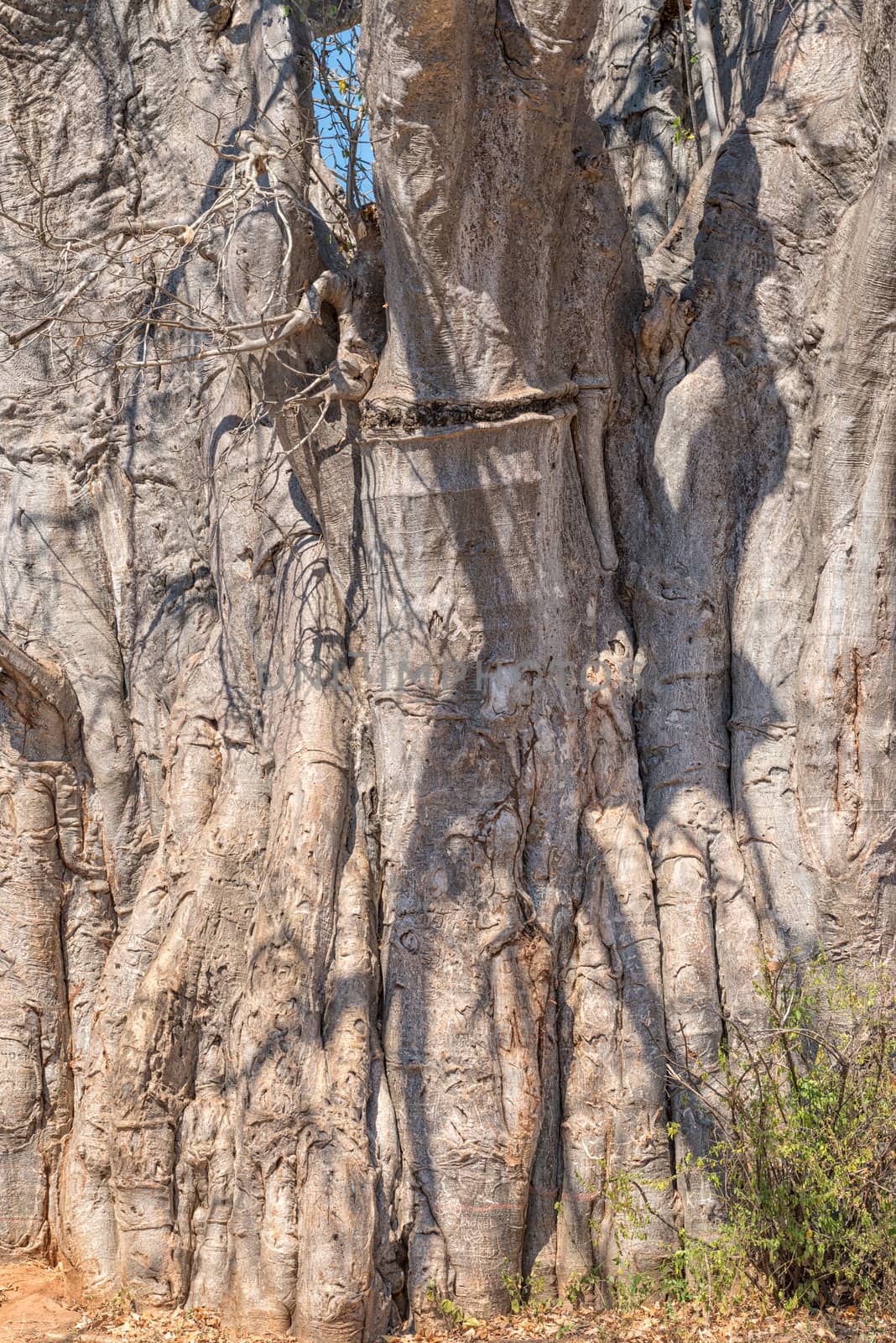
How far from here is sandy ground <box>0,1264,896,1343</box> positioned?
3.72 m

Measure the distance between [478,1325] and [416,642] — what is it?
2.18 m

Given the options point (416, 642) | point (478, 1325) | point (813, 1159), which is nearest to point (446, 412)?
point (416, 642)

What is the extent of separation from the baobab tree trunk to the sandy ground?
106 mm

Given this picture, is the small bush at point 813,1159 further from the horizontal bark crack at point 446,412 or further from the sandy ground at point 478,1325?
the horizontal bark crack at point 446,412

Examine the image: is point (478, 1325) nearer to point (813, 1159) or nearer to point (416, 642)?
point (813, 1159)

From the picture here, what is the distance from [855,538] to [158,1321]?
355 cm

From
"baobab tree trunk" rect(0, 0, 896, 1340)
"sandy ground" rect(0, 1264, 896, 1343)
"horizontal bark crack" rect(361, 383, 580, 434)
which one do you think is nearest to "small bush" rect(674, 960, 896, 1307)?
"sandy ground" rect(0, 1264, 896, 1343)

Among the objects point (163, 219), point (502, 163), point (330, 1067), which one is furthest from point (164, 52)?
point (330, 1067)

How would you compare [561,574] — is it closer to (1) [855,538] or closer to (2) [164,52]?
(1) [855,538]

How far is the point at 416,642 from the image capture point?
443cm

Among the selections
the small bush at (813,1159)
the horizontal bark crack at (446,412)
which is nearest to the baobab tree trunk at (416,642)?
the horizontal bark crack at (446,412)

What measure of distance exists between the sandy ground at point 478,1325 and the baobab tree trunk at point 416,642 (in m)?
0.11

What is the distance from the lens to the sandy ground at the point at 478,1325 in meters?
3.72

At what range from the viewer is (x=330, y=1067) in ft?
13.7
